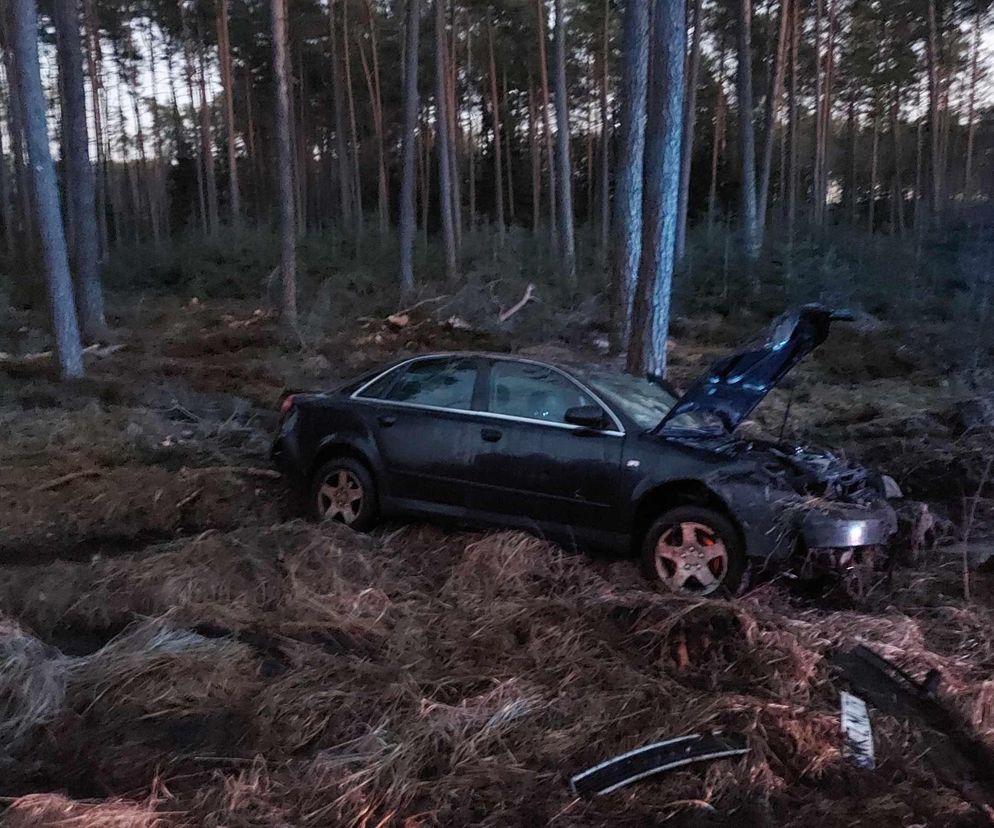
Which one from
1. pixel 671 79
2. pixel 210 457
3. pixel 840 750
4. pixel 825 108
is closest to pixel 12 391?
pixel 210 457

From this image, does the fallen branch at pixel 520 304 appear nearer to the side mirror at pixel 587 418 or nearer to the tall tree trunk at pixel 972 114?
the side mirror at pixel 587 418

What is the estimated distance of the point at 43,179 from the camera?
42.9ft

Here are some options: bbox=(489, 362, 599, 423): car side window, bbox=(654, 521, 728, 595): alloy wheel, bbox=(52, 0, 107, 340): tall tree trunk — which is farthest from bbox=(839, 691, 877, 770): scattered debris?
bbox=(52, 0, 107, 340): tall tree trunk

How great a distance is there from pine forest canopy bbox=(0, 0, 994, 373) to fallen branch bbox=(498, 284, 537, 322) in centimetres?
122

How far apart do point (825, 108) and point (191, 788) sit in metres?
29.0

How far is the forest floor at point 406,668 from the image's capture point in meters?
3.88

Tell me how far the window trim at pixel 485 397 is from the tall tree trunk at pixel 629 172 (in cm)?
588

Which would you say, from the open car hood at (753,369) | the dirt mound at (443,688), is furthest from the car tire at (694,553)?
the open car hood at (753,369)

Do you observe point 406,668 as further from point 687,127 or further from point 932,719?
point 687,127

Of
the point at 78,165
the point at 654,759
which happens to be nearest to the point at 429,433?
the point at 654,759

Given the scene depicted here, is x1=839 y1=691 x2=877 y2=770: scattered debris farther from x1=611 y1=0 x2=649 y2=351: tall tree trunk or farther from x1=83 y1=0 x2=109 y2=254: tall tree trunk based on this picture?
x1=83 y1=0 x2=109 y2=254: tall tree trunk

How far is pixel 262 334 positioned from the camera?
58.4 feet

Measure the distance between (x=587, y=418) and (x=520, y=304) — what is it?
1286cm

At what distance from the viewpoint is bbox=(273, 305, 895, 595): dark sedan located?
610 centimetres
